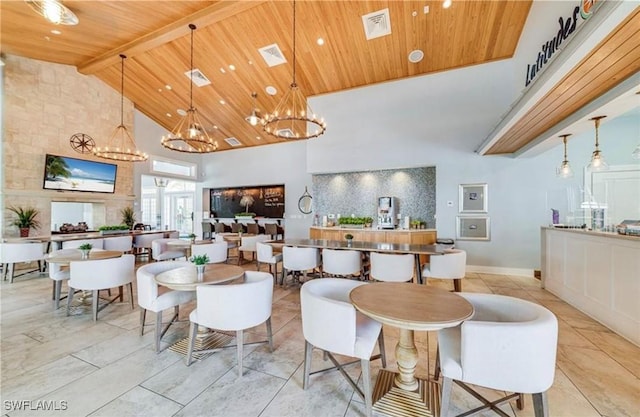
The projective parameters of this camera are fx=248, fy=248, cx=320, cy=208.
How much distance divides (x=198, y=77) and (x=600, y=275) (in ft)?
28.2

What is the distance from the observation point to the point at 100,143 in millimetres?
7254

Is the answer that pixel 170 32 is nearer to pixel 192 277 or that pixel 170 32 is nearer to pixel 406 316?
pixel 192 277

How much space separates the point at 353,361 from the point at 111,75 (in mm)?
9295

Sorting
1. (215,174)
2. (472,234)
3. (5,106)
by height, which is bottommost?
(472,234)

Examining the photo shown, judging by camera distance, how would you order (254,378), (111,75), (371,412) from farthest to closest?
(111,75) < (254,378) < (371,412)

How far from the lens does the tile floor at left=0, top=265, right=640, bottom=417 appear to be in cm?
175

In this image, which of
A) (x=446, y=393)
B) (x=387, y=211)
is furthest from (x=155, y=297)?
(x=387, y=211)

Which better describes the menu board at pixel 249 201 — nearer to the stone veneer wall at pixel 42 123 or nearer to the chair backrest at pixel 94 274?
the stone veneer wall at pixel 42 123

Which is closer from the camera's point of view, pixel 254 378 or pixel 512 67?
pixel 254 378

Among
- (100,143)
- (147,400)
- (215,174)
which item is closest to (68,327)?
(147,400)

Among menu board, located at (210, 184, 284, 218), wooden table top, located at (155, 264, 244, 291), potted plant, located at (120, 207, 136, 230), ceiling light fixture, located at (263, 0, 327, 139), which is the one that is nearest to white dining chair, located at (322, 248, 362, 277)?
wooden table top, located at (155, 264, 244, 291)

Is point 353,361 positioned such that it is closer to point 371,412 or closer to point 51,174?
point 371,412

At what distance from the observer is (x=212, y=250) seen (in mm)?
4723

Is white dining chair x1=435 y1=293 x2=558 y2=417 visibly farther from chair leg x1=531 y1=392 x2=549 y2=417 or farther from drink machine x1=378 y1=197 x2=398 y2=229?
drink machine x1=378 y1=197 x2=398 y2=229
